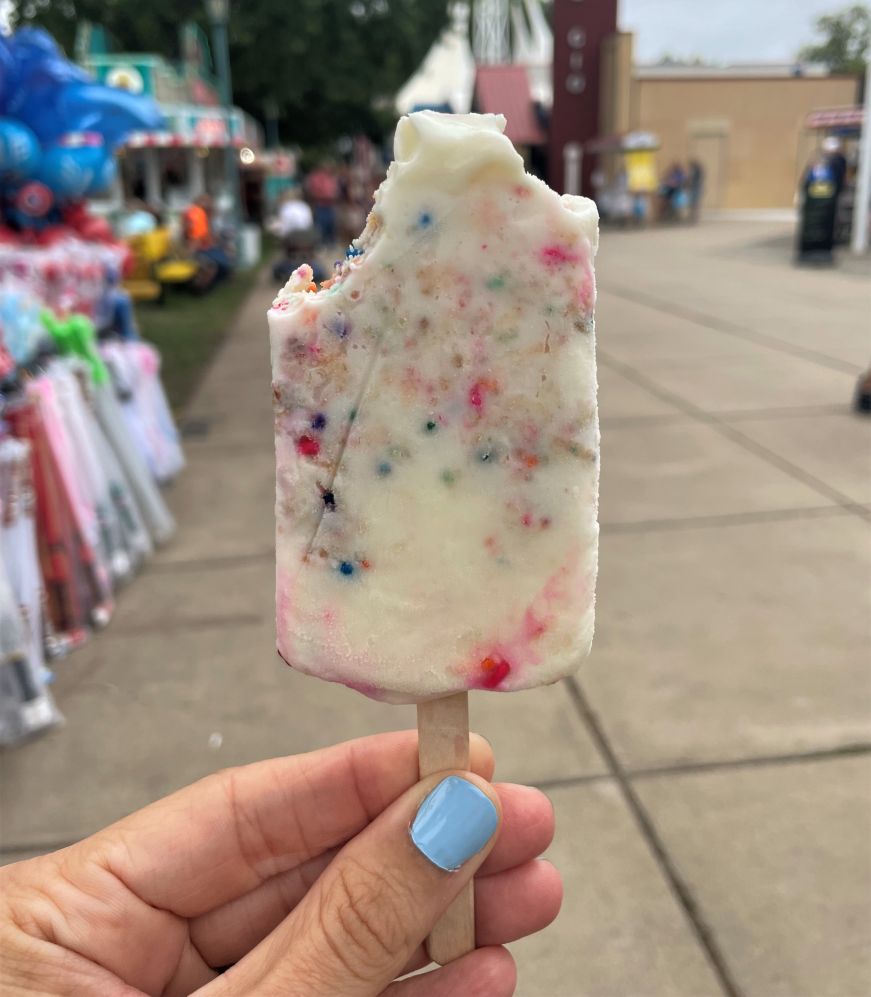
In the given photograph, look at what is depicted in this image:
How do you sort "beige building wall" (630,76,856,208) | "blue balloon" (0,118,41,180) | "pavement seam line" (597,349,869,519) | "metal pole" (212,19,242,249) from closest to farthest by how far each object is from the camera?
"blue balloon" (0,118,41,180), "pavement seam line" (597,349,869,519), "metal pole" (212,19,242,249), "beige building wall" (630,76,856,208)

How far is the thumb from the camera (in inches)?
54.3

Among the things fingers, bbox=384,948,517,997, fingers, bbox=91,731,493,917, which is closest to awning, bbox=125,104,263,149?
fingers, bbox=91,731,493,917

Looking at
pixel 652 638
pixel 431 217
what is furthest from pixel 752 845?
pixel 431 217

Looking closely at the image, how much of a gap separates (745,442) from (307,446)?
5.13 metres

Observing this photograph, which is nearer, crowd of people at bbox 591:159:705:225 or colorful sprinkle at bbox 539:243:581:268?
colorful sprinkle at bbox 539:243:581:268

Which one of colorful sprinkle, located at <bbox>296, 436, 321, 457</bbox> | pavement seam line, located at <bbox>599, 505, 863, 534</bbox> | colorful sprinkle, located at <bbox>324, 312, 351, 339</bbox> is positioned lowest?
pavement seam line, located at <bbox>599, 505, 863, 534</bbox>

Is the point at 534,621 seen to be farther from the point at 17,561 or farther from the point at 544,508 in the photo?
the point at 17,561

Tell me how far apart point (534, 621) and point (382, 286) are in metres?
0.57

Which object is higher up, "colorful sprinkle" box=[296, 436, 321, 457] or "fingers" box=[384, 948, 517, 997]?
"colorful sprinkle" box=[296, 436, 321, 457]

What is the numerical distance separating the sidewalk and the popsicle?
4.16 ft

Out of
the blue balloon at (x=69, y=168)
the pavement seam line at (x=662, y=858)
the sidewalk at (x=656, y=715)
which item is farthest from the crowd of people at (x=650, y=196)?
the pavement seam line at (x=662, y=858)

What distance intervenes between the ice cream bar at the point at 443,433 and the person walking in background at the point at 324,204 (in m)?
19.4

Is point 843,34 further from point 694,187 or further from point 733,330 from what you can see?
point 733,330

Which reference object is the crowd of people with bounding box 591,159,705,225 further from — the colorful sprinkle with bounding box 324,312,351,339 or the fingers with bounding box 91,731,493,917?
the colorful sprinkle with bounding box 324,312,351,339
